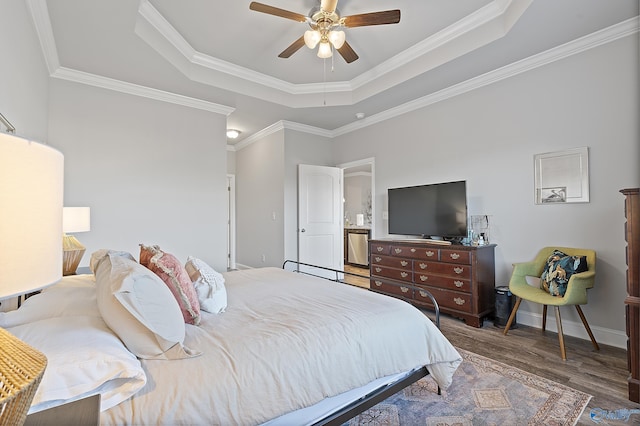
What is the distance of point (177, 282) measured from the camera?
1.55 m

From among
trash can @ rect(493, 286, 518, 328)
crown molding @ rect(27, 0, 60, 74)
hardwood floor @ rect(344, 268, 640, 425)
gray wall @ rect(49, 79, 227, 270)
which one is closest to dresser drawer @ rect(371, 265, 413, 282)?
hardwood floor @ rect(344, 268, 640, 425)

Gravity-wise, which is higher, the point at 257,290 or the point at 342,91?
the point at 342,91

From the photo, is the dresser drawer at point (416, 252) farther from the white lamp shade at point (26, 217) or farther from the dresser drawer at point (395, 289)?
the white lamp shade at point (26, 217)

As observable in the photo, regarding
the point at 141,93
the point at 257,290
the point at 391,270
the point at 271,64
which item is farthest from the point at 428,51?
the point at 141,93

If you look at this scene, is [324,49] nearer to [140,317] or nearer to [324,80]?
[324,80]

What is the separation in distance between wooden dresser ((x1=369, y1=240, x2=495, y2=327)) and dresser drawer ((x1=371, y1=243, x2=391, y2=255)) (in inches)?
3.4

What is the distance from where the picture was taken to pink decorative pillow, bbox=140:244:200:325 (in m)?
1.53

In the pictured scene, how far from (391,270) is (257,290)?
2275 mm

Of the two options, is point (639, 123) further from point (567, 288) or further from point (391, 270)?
point (391, 270)

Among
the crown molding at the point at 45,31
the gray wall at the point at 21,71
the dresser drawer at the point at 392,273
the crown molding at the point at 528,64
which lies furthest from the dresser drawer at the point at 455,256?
the crown molding at the point at 45,31

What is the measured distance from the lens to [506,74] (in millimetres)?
3385

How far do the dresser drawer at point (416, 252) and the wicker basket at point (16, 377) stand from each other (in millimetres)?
3448

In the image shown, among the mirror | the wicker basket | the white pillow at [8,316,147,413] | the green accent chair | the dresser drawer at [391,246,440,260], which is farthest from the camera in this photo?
the dresser drawer at [391,246,440,260]

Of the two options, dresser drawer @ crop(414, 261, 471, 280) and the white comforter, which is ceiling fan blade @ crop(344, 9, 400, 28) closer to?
the white comforter
